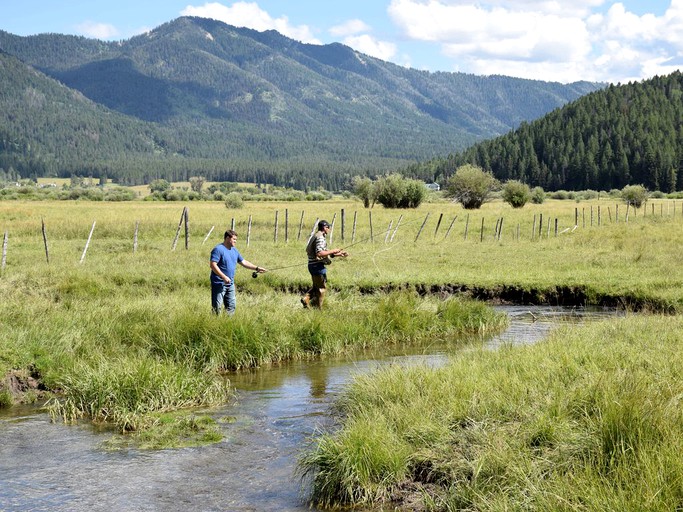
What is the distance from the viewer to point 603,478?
6.69 meters

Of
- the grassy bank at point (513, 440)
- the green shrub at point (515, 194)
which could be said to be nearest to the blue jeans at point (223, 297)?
the grassy bank at point (513, 440)

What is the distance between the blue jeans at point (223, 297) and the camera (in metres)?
15.4

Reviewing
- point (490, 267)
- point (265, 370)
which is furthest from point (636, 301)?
point (265, 370)

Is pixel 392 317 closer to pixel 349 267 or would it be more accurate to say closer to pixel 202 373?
pixel 202 373

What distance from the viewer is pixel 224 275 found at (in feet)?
49.9

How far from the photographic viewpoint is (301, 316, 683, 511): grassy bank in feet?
22.0

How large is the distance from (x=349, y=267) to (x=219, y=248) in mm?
11602

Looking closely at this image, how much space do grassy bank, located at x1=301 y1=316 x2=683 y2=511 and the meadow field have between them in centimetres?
2

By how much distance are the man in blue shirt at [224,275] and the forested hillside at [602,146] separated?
13803cm

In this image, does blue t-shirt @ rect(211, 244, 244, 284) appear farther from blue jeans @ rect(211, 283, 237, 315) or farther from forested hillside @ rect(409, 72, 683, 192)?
forested hillside @ rect(409, 72, 683, 192)

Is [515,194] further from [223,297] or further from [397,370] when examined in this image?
[397,370]

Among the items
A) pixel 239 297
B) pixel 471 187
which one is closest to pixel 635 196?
pixel 471 187

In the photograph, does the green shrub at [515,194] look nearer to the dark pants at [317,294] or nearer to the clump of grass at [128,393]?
the dark pants at [317,294]

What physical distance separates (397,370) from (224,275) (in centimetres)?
548
